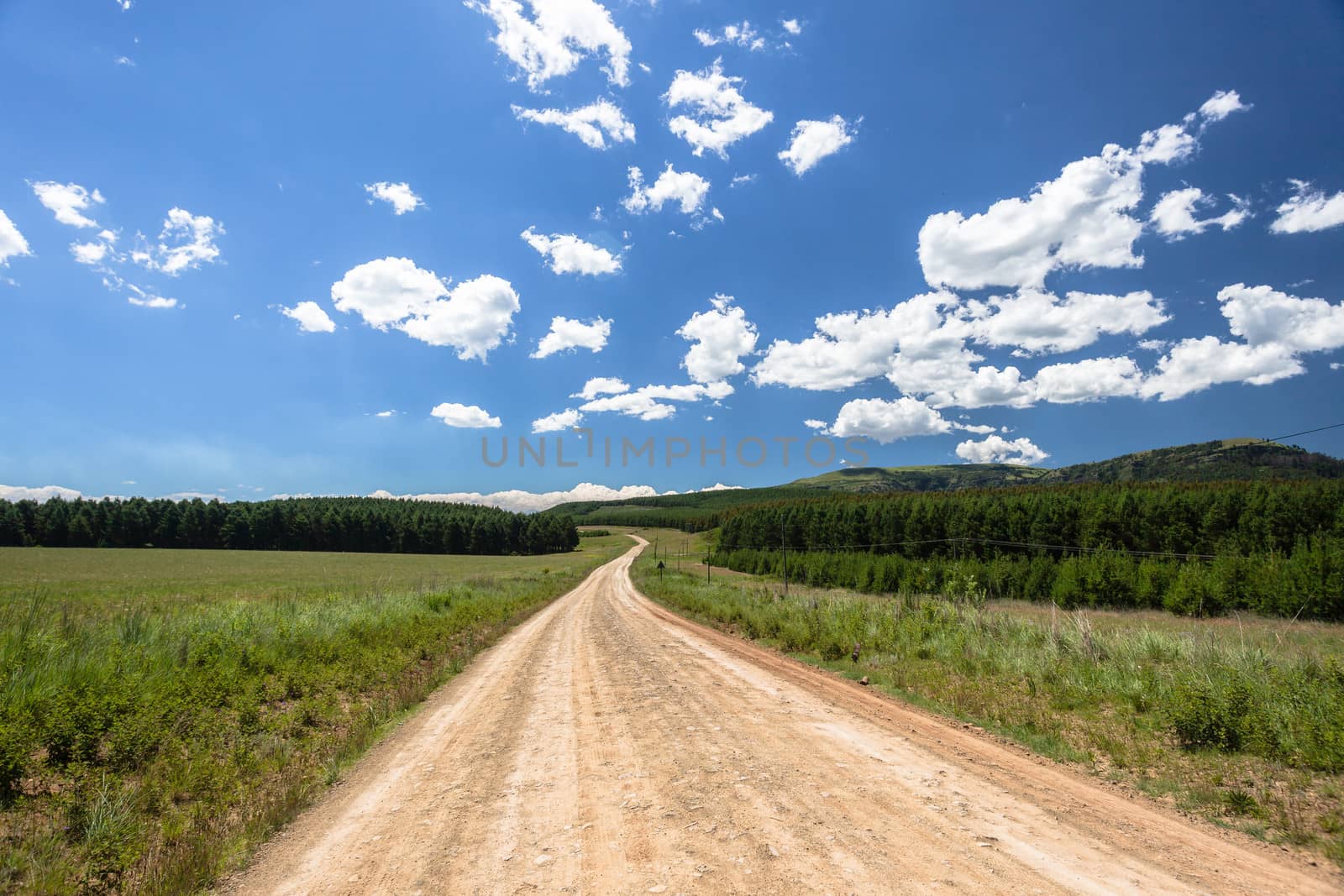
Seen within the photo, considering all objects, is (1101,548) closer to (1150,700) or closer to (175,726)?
(1150,700)

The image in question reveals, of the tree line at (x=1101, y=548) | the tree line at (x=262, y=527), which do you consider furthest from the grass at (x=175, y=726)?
the tree line at (x=262, y=527)

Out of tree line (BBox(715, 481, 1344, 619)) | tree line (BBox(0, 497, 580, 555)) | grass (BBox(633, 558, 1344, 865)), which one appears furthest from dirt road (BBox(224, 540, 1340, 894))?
tree line (BBox(0, 497, 580, 555))

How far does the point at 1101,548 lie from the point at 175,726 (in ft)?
231

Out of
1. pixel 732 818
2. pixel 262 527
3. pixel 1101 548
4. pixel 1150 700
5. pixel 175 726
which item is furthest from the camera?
pixel 262 527

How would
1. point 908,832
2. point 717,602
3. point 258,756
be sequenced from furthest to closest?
point 717,602
point 258,756
point 908,832

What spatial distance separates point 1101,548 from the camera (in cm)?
5659

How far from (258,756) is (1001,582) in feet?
198

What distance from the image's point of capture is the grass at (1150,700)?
18.9 ft

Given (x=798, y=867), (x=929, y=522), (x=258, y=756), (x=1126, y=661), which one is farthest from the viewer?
(x=929, y=522)

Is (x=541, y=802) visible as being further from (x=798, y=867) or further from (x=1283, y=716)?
(x=1283, y=716)

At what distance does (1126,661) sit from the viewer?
1046 cm

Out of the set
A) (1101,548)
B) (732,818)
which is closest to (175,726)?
(732,818)

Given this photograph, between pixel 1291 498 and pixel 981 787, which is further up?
pixel 1291 498

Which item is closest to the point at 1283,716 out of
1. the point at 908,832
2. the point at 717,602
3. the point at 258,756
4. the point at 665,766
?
the point at 908,832
